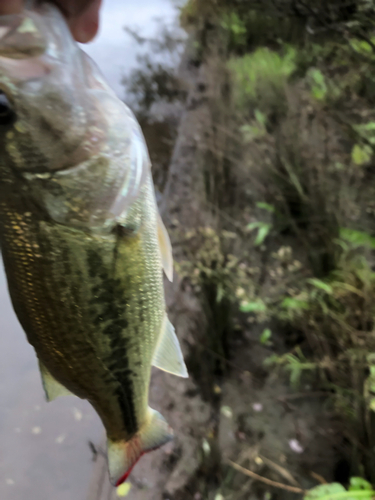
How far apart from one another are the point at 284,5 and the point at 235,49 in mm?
1473

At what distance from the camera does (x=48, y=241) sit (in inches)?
22.1

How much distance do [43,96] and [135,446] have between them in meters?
0.75

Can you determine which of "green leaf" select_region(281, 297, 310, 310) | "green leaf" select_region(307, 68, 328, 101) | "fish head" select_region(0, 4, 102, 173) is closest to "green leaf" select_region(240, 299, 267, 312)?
"green leaf" select_region(281, 297, 310, 310)

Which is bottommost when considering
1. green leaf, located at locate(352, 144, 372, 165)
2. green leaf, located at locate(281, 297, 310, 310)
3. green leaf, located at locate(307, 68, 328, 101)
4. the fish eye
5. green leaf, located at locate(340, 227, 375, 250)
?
green leaf, located at locate(281, 297, 310, 310)

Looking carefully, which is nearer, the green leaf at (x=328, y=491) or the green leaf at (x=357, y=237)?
the green leaf at (x=328, y=491)

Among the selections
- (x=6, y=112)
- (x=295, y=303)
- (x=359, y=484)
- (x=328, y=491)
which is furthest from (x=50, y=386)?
(x=295, y=303)

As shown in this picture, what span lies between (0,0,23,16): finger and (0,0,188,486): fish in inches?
0.7

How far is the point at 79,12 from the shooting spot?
0.58 m

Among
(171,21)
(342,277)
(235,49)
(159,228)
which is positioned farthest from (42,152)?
(171,21)

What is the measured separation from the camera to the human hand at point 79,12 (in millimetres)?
468

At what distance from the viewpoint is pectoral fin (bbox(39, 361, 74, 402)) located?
0.70 m

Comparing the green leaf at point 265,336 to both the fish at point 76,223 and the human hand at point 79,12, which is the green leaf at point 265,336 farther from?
the human hand at point 79,12

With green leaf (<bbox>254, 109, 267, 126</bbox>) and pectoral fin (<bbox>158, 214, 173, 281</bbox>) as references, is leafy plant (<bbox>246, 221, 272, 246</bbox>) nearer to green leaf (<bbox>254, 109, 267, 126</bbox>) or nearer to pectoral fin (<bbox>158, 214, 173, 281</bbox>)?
green leaf (<bbox>254, 109, 267, 126</bbox>)

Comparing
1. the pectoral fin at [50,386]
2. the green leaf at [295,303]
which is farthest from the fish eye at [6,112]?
the green leaf at [295,303]
